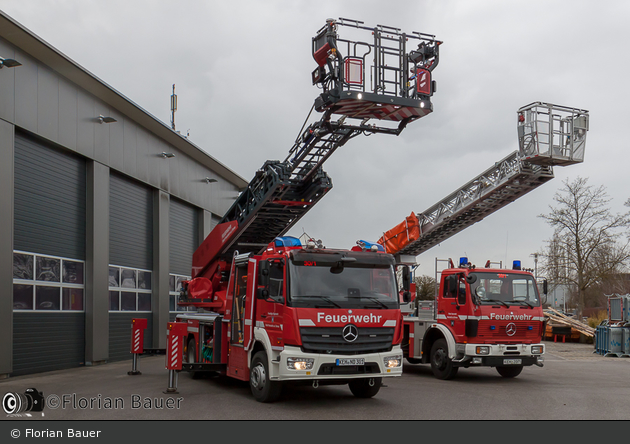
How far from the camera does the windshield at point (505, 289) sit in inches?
509

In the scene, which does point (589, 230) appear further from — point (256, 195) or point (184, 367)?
point (184, 367)

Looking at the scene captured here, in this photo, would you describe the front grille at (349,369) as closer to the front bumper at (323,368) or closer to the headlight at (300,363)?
the front bumper at (323,368)

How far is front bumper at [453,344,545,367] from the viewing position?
12664mm

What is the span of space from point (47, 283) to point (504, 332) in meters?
10.7

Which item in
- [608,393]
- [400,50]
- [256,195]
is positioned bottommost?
[608,393]

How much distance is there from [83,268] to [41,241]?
2039mm

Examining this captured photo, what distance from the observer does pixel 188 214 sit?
24.8 metres

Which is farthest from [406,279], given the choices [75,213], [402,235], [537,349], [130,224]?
[130,224]

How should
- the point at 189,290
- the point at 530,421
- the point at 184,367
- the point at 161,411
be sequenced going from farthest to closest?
1. the point at 189,290
2. the point at 184,367
3. the point at 161,411
4. the point at 530,421

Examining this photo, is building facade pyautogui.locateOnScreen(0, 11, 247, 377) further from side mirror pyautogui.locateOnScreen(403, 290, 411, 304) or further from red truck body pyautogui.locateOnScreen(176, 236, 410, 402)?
side mirror pyautogui.locateOnScreen(403, 290, 411, 304)

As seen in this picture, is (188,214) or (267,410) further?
(188,214)

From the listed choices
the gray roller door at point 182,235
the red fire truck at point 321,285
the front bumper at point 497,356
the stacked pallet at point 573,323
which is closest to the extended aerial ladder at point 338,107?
the red fire truck at point 321,285

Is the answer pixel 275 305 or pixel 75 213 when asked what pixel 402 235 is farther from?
pixel 75 213

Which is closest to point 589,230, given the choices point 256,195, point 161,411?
point 256,195
